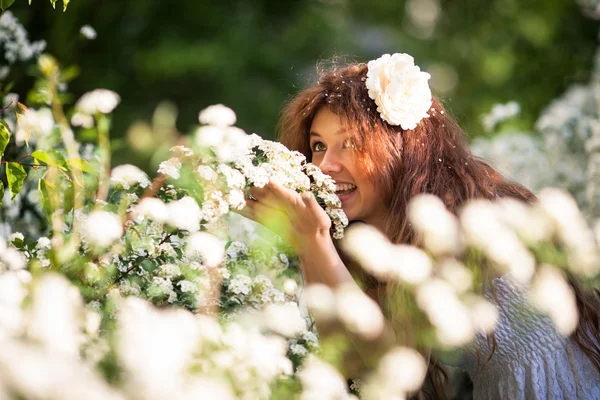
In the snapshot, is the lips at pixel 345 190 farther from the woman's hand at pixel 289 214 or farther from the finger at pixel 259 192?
the finger at pixel 259 192

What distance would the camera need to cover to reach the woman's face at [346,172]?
223 centimetres

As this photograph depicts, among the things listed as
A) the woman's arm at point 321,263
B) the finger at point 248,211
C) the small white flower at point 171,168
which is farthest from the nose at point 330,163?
the small white flower at point 171,168

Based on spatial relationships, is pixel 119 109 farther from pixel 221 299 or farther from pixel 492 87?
pixel 221 299

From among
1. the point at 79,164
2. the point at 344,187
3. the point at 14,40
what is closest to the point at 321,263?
the point at 344,187

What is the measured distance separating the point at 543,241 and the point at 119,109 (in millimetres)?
7173

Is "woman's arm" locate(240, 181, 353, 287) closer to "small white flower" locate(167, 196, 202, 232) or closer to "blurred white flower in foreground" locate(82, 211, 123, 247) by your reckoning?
"small white flower" locate(167, 196, 202, 232)

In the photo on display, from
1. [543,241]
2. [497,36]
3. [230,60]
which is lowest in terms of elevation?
[230,60]

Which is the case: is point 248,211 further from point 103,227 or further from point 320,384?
point 320,384

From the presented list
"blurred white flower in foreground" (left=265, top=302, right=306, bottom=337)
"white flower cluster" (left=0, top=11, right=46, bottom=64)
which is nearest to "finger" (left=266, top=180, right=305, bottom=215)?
"blurred white flower in foreground" (left=265, top=302, right=306, bottom=337)

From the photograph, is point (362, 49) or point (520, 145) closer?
point (520, 145)

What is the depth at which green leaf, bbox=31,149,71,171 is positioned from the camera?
1.46 metres

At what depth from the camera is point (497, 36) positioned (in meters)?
9.55

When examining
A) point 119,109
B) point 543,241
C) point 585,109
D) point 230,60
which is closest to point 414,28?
point 230,60

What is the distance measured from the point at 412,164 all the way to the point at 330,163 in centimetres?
24
